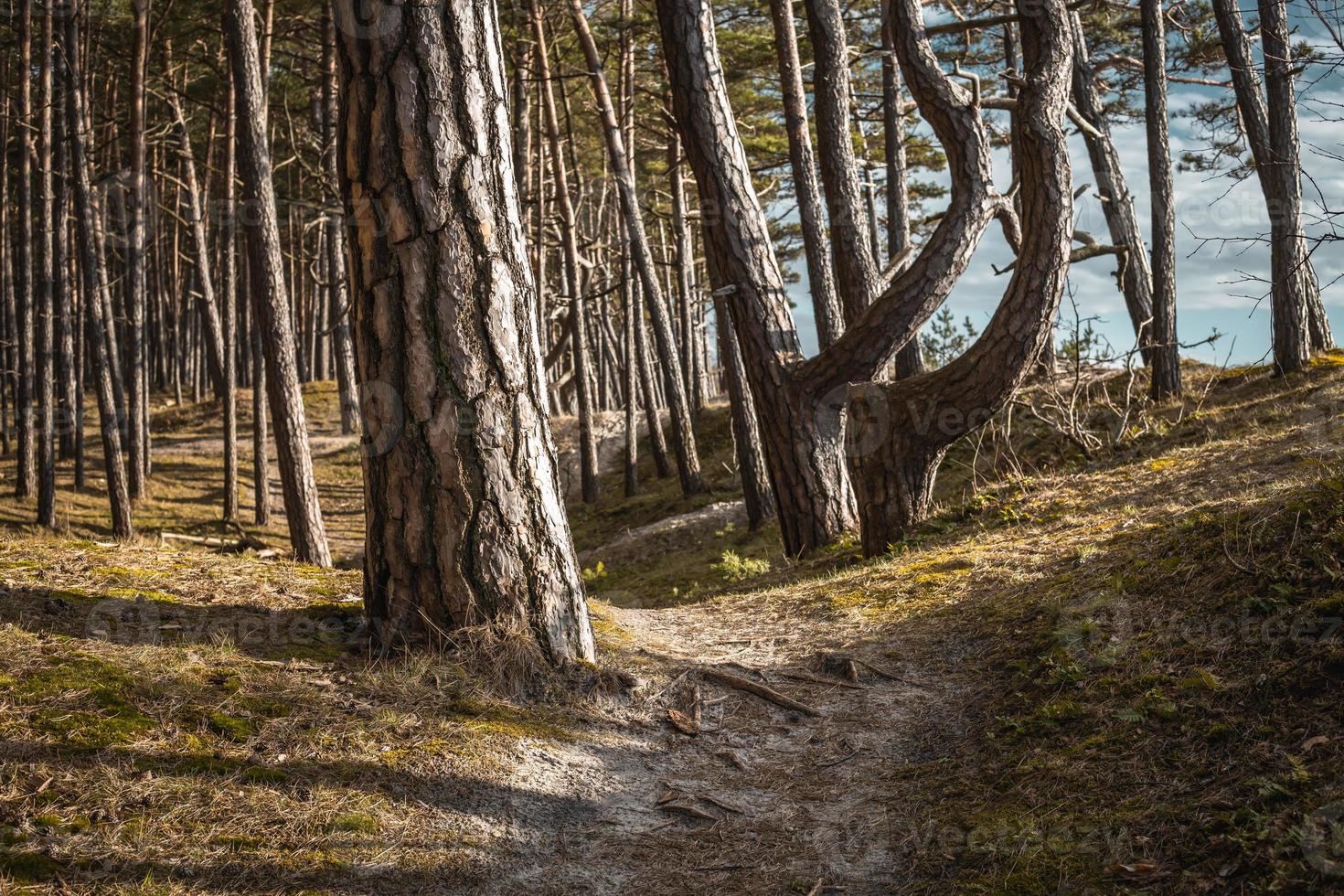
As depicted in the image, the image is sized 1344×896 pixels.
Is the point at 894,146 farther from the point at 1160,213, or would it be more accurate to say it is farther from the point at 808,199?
the point at 808,199

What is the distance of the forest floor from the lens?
112 inches

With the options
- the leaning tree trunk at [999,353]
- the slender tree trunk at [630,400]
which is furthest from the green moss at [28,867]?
the slender tree trunk at [630,400]

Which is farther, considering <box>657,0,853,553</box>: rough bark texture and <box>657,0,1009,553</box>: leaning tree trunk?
<box>657,0,853,553</box>: rough bark texture

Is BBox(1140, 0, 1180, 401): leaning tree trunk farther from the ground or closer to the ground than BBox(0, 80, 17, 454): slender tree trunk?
closer to the ground

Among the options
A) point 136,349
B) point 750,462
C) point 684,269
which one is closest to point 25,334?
point 136,349

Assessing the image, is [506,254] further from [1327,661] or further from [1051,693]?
[1327,661]

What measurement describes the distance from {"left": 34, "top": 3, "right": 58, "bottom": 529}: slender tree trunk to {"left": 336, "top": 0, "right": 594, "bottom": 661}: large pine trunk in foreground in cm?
1493

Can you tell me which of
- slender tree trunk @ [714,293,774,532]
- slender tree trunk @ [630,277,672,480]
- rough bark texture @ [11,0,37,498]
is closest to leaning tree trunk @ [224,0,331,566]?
slender tree trunk @ [714,293,774,532]

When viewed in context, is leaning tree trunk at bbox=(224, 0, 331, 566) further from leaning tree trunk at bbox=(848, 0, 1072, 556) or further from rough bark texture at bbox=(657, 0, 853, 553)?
leaning tree trunk at bbox=(848, 0, 1072, 556)

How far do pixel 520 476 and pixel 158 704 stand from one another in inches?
64.3

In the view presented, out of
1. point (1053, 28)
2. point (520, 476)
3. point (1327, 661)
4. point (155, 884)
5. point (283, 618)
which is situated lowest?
point (155, 884)

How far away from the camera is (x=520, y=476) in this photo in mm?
4156

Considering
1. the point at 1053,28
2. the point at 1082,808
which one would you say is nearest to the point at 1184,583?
the point at 1082,808

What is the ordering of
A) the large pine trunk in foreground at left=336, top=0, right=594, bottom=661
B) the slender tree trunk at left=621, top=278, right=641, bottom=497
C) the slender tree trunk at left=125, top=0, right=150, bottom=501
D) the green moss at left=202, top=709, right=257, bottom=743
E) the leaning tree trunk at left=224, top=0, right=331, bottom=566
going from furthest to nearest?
the slender tree trunk at left=621, top=278, right=641, bottom=497, the slender tree trunk at left=125, top=0, right=150, bottom=501, the leaning tree trunk at left=224, top=0, right=331, bottom=566, the large pine trunk in foreground at left=336, top=0, right=594, bottom=661, the green moss at left=202, top=709, right=257, bottom=743
